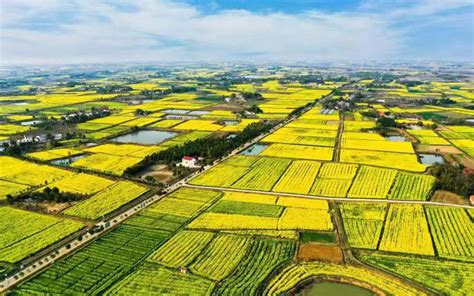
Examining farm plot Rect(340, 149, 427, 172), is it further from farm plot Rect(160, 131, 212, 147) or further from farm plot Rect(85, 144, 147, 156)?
farm plot Rect(85, 144, 147, 156)

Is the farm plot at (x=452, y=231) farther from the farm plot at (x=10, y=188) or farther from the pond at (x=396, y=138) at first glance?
the farm plot at (x=10, y=188)

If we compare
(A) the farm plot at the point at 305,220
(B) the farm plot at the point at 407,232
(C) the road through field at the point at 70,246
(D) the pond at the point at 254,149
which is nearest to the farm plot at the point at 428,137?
(D) the pond at the point at 254,149

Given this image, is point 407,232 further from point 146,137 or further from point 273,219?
point 146,137

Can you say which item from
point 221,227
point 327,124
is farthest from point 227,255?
point 327,124

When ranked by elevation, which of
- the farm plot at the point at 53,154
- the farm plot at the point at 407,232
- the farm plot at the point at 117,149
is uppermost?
the farm plot at the point at 117,149

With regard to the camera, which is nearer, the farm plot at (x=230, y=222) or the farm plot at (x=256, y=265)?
the farm plot at (x=256, y=265)

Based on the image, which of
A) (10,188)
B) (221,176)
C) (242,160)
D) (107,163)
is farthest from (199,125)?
(10,188)
